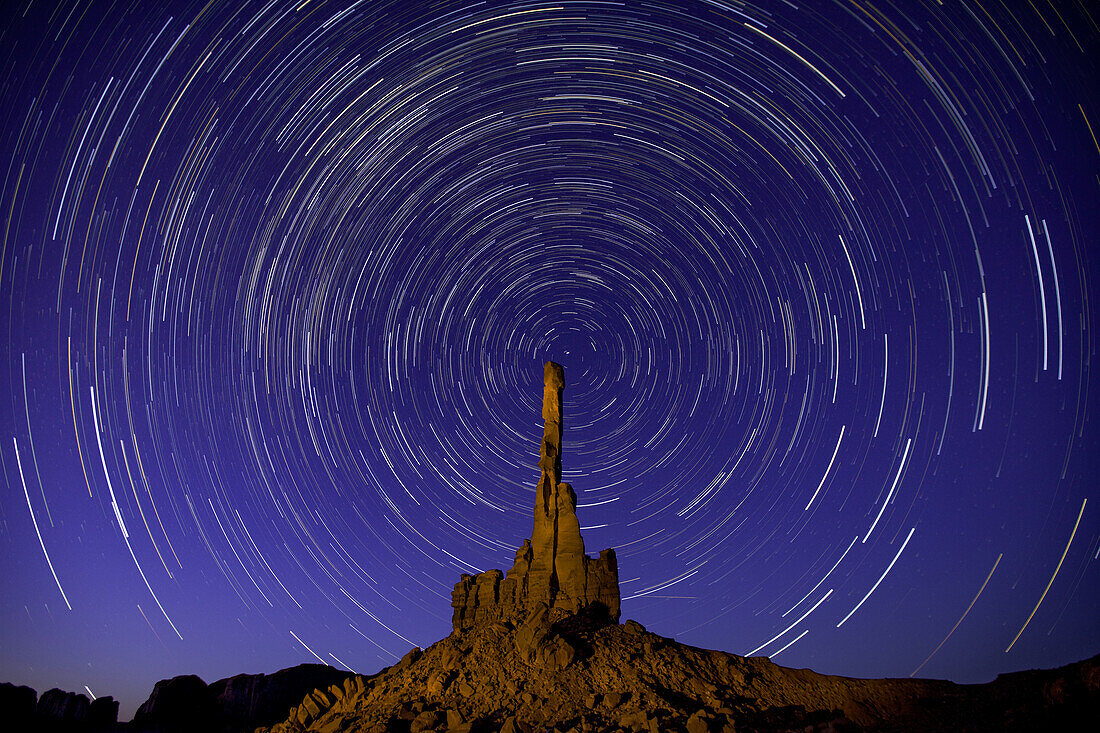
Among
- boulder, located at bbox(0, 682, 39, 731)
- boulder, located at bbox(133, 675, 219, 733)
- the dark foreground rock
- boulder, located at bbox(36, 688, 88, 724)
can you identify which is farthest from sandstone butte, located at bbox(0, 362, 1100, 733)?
boulder, located at bbox(36, 688, 88, 724)

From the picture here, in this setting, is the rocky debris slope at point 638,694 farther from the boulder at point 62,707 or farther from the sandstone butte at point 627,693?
the boulder at point 62,707

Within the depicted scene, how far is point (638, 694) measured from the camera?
85.5 feet

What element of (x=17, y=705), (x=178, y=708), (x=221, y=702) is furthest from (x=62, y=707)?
(x=221, y=702)

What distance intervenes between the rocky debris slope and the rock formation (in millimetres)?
8029

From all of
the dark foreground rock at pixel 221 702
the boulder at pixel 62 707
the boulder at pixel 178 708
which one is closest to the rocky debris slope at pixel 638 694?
the dark foreground rock at pixel 221 702

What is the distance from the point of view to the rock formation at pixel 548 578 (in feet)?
135

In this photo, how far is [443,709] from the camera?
2595 cm

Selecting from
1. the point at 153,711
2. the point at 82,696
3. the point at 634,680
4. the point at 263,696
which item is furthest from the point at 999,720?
the point at 82,696

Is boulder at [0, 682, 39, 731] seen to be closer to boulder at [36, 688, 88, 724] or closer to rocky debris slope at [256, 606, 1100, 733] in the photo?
boulder at [36, 688, 88, 724]

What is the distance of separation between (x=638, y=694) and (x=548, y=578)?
16.5m

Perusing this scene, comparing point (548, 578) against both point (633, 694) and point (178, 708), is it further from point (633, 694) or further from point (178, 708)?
point (178, 708)

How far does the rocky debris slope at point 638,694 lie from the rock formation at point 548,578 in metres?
8.03

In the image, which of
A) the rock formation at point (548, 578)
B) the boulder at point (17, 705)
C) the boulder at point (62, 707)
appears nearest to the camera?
the rock formation at point (548, 578)

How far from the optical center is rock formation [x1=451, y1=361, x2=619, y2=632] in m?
41.0
